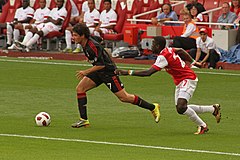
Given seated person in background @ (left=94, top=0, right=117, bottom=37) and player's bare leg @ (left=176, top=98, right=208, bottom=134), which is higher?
player's bare leg @ (left=176, top=98, right=208, bottom=134)

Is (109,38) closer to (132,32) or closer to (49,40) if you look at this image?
(132,32)

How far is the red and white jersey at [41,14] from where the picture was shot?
118 feet

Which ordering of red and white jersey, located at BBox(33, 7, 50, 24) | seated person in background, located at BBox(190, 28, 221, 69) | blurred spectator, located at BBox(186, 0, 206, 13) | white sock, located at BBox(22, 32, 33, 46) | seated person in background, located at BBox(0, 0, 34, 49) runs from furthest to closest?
seated person in background, located at BBox(0, 0, 34, 49)
red and white jersey, located at BBox(33, 7, 50, 24)
white sock, located at BBox(22, 32, 33, 46)
blurred spectator, located at BBox(186, 0, 206, 13)
seated person in background, located at BBox(190, 28, 221, 69)

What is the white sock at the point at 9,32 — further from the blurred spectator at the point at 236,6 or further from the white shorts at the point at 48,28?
the blurred spectator at the point at 236,6

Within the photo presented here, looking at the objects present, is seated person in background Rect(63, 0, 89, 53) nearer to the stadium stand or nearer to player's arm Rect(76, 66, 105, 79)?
the stadium stand

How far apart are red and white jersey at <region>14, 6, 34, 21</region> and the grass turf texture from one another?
31.4 feet

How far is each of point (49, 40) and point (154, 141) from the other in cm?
2188

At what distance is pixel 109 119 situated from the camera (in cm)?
1755

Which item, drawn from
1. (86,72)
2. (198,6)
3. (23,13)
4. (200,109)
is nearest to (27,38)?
(23,13)

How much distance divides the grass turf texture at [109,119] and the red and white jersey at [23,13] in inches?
377

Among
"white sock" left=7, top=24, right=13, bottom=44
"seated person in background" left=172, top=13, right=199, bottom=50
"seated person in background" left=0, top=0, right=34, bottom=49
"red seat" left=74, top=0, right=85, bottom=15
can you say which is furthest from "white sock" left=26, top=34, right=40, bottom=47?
"seated person in background" left=172, top=13, right=199, bottom=50

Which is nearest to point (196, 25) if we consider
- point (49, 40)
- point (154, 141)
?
point (49, 40)

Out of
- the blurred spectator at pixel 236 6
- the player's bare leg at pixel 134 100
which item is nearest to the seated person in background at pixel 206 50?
the blurred spectator at pixel 236 6

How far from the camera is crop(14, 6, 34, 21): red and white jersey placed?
1441 inches
